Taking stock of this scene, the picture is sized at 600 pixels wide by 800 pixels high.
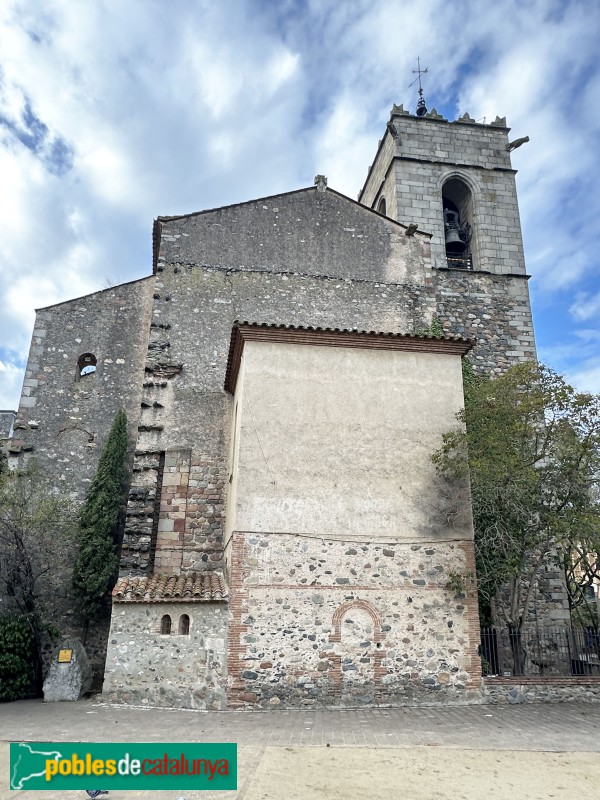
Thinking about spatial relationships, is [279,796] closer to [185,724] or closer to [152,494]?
[185,724]

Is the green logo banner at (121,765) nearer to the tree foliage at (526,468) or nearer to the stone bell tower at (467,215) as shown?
the tree foliage at (526,468)

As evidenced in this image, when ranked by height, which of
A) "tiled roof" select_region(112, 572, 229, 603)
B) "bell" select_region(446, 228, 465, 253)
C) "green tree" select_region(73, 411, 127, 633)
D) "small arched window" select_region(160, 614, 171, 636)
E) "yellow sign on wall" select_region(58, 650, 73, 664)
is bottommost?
"yellow sign on wall" select_region(58, 650, 73, 664)

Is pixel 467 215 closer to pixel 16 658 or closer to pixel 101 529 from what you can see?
pixel 101 529

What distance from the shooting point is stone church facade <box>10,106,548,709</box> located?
10.7 m

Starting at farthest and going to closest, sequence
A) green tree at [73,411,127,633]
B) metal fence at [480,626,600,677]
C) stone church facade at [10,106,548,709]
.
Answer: green tree at [73,411,127,633] < metal fence at [480,626,600,677] < stone church facade at [10,106,548,709]

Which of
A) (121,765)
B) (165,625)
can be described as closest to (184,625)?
(165,625)

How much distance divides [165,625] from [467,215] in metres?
16.1

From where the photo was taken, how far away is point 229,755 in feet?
16.9

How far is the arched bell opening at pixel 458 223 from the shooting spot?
19.8m

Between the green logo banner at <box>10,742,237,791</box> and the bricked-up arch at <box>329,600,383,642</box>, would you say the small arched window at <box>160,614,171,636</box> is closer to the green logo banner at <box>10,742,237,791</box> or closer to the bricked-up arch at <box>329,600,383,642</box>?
the bricked-up arch at <box>329,600,383,642</box>

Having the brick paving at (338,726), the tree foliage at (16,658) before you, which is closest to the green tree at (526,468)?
the brick paving at (338,726)

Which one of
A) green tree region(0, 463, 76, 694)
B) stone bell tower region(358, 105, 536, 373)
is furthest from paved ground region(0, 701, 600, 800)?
stone bell tower region(358, 105, 536, 373)

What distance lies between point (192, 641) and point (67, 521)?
5475mm

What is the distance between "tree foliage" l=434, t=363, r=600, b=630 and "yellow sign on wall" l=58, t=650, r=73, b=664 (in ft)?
27.4
